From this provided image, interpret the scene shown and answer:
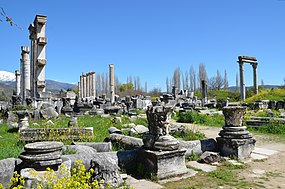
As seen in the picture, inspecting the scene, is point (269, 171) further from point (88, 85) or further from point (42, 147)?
point (88, 85)

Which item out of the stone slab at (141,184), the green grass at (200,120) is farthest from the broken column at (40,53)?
the stone slab at (141,184)

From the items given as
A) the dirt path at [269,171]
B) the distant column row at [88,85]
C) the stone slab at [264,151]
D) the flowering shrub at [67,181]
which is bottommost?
the dirt path at [269,171]

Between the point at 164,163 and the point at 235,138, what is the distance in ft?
8.36

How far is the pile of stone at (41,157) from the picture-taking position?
4.20 meters

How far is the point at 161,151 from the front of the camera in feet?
16.8

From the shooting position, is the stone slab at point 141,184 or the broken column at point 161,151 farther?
the broken column at point 161,151

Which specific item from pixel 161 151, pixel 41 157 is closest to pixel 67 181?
pixel 41 157

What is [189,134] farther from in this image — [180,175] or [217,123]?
[217,123]

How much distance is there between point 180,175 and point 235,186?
1.09 meters

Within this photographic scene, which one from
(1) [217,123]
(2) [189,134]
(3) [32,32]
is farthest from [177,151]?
(3) [32,32]

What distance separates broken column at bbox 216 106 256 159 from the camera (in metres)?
6.55

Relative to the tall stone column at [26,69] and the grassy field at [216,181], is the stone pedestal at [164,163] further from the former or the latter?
the tall stone column at [26,69]

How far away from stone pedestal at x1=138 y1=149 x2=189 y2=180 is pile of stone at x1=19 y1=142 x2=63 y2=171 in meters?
1.82

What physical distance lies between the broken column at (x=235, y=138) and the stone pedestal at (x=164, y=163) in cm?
190
